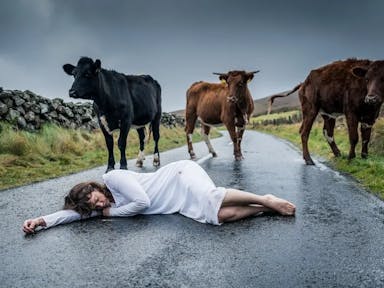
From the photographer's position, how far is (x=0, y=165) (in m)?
11.6

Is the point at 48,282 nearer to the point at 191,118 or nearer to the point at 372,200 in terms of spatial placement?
the point at 372,200

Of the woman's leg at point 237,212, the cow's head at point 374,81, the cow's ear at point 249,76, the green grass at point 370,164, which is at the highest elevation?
the cow's ear at point 249,76

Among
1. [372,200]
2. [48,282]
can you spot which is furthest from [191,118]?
[48,282]

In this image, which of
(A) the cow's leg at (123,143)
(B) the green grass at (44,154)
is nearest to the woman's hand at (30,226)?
(B) the green grass at (44,154)

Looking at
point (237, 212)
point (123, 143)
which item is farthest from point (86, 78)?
point (237, 212)

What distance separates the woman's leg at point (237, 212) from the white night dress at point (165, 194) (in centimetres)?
12

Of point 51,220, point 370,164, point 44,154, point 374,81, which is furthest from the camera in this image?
point 44,154

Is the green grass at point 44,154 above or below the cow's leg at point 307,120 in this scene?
below

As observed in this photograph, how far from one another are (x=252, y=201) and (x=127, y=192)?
1.47 metres

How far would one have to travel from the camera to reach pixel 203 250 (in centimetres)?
437

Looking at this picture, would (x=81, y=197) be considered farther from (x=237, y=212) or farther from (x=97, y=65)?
(x=97, y=65)

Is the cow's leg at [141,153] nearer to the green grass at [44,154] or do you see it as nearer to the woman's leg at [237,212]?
the green grass at [44,154]

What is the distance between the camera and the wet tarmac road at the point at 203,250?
364 cm

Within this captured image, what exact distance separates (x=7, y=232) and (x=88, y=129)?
17.2 metres
